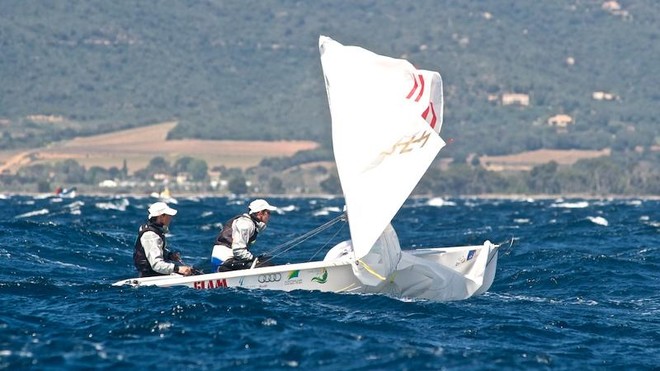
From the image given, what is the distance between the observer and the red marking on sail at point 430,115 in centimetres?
2545

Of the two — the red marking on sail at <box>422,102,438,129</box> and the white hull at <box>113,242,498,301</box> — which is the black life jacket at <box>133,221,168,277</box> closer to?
the white hull at <box>113,242,498,301</box>

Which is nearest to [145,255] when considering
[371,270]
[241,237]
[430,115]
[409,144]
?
[241,237]

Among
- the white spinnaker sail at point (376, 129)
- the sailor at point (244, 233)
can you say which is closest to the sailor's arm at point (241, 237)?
the sailor at point (244, 233)

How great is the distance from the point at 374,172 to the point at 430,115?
5.12 feet

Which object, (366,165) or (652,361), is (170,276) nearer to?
(366,165)

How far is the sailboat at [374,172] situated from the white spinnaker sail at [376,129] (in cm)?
2

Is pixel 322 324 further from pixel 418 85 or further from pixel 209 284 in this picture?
pixel 418 85

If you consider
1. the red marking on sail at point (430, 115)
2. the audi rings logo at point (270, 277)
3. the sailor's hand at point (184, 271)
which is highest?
the red marking on sail at point (430, 115)

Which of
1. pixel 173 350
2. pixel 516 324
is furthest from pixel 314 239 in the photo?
pixel 173 350

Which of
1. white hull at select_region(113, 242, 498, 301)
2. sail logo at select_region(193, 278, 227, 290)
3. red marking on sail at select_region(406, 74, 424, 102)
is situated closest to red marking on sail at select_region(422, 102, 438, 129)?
red marking on sail at select_region(406, 74, 424, 102)

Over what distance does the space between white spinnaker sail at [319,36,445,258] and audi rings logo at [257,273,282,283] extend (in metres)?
1.58

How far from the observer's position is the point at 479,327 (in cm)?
2180

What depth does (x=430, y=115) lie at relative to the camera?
25.5m

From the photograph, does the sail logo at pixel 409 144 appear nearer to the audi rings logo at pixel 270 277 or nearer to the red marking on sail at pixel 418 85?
the red marking on sail at pixel 418 85
